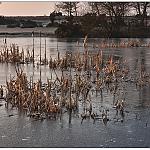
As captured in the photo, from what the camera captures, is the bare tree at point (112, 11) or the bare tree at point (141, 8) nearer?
the bare tree at point (112, 11)

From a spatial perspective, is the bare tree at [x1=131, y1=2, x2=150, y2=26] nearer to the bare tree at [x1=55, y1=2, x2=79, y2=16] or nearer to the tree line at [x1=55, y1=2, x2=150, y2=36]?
the tree line at [x1=55, y1=2, x2=150, y2=36]

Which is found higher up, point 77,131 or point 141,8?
point 141,8

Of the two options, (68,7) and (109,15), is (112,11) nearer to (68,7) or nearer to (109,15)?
(109,15)

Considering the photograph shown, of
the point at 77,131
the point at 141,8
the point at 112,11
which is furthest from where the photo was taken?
the point at 141,8

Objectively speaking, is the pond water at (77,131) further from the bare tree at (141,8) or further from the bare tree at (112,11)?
the bare tree at (141,8)

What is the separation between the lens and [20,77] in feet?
23.7

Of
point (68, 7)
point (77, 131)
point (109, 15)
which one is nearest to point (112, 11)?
point (109, 15)

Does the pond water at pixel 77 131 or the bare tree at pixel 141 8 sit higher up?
the bare tree at pixel 141 8

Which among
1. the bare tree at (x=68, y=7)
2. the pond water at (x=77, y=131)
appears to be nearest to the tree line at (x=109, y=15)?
the bare tree at (x=68, y=7)

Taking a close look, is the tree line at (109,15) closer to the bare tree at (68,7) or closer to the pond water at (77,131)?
the bare tree at (68,7)

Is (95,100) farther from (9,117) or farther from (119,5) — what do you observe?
(119,5)

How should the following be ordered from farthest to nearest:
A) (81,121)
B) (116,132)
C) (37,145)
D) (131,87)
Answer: (131,87) < (81,121) < (116,132) < (37,145)

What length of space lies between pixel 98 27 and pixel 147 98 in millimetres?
25875

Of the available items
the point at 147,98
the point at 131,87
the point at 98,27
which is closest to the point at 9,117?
the point at 147,98
